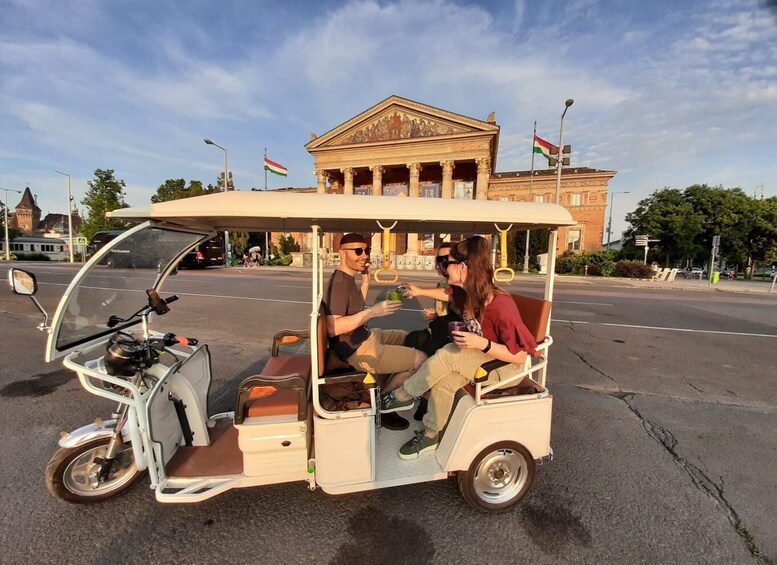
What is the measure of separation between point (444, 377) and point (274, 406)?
1.20m

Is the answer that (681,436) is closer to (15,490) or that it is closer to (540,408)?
(540,408)

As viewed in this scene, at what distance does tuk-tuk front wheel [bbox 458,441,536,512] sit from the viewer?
7.73 feet

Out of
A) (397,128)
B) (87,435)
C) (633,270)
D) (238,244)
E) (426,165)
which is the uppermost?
(397,128)

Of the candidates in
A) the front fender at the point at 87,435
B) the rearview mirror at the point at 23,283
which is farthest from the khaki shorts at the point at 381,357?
the rearview mirror at the point at 23,283

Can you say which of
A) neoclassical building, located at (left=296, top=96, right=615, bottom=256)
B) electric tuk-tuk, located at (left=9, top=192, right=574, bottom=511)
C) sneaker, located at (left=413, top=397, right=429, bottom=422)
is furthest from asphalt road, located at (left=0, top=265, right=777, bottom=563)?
neoclassical building, located at (left=296, top=96, right=615, bottom=256)

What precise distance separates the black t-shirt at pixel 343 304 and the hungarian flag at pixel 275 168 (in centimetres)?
2891

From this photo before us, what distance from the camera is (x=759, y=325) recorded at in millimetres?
8977

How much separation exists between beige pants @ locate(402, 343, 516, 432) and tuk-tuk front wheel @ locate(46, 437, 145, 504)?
204 cm

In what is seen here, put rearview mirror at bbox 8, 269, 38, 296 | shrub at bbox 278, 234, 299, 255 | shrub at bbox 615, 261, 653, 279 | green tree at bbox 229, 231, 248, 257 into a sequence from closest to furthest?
1. rearview mirror at bbox 8, 269, 38, 296
2. shrub at bbox 615, 261, 653, 279
3. green tree at bbox 229, 231, 248, 257
4. shrub at bbox 278, 234, 299, 255

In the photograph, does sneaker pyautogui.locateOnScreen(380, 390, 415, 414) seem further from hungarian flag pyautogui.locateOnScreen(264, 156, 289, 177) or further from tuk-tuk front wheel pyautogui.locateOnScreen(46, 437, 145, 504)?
hungarian flag pyautogui.locateOnScreen(264, 156, 289, 177)

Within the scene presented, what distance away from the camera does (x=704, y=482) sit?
9.11 feet

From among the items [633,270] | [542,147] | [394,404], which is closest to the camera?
[394,404]

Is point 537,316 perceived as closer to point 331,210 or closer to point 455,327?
point 455,327

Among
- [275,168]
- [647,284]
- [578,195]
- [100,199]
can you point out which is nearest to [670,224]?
[578,195]
